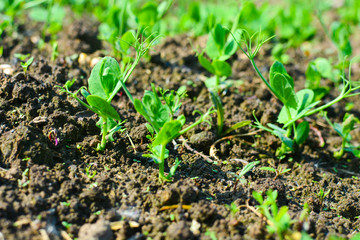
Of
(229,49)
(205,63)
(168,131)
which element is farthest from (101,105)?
(229,49)

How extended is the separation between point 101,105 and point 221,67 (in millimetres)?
915

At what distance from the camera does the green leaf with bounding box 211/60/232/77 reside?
2.21 m

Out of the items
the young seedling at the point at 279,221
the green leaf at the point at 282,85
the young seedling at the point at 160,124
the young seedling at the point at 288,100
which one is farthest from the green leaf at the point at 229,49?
the young seedling at the point at 279,221

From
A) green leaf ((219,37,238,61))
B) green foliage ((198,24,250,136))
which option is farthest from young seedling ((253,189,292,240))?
green leaf ((219,37,238,61))

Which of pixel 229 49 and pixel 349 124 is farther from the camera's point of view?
pixel 229 49

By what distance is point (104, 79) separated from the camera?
172 cm

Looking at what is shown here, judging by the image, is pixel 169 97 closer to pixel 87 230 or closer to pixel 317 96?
pixel 87 230

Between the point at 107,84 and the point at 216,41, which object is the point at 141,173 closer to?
the point at 107,84

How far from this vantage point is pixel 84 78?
90.8 inches

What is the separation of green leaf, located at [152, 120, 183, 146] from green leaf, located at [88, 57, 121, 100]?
398 mm

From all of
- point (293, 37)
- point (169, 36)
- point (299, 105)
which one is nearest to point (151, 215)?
point (299, 105)

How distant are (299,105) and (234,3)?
8.53 feet

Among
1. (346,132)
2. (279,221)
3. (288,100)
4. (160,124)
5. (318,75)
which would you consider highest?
(160,124)

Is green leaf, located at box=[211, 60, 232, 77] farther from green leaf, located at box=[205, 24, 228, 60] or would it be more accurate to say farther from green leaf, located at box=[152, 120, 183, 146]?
green leaf, located at box=[152, 120, 183, 146]
